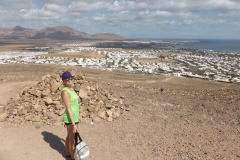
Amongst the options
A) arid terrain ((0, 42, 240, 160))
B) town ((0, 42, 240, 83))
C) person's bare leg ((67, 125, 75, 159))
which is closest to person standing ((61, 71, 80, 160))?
person's bare leg ((67, 125, 75, 159))

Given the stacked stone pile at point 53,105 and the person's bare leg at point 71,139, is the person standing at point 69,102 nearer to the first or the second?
the person's bare leg at point 71,139

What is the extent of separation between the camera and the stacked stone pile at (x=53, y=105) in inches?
432

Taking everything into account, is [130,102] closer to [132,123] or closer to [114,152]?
[132,123]

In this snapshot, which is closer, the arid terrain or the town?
the arid terrain

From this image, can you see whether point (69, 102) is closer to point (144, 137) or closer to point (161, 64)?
point (144, 137)

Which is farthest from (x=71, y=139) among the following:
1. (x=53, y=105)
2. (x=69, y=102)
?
(x=53, y=105)

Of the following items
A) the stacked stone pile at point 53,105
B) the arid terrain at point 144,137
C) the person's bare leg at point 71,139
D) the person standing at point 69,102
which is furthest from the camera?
the stacked stone pile at point 53,105

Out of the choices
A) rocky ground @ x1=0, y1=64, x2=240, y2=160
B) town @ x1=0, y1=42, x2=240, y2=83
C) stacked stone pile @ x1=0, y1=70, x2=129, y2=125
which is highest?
stacked stone pile @ x1=0, y1=70, x2=129, y2=125

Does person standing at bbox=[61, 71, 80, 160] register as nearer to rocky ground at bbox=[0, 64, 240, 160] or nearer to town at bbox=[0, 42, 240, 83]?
rocky ground at bbox=[0, 64, 240, 160]

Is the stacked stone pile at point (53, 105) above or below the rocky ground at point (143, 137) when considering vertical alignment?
above

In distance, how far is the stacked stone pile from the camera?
36.0 ft

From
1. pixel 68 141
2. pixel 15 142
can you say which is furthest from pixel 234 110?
pixel 15 142

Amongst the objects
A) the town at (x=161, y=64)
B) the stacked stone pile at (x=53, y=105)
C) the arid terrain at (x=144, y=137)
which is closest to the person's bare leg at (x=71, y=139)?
the arid terrain at (x=144, y=137)

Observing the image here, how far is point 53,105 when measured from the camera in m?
11.4
